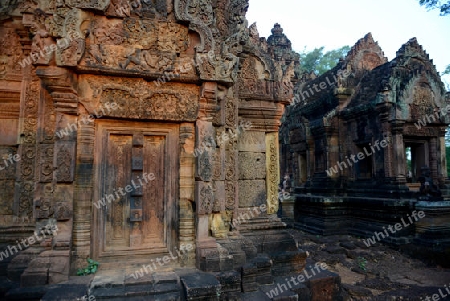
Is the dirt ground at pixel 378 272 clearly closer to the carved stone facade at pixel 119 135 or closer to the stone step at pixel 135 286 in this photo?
the carved stone facade at pixel 119 135

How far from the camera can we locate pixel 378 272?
22.0ft

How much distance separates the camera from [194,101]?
4.17 m

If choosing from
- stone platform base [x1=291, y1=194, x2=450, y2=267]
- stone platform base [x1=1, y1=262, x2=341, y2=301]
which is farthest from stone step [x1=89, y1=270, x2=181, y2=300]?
stone platform base [x1=291, y1=194, x2=450, y2=267]

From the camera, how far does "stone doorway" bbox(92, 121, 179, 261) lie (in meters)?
3.92

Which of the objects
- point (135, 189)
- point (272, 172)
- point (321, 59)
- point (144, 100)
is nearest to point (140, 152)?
point (135, 189)

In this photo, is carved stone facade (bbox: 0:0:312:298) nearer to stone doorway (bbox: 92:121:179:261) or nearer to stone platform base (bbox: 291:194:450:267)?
stone doorway (bbox: 92:121:179:261)

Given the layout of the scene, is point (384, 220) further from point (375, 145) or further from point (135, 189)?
point (135, 189)

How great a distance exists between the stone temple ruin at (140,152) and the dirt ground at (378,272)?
1.78 m

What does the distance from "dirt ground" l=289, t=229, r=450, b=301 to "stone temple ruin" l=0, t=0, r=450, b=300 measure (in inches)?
69.9

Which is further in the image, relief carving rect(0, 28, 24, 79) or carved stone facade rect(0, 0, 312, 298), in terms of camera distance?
relief carving rect(0, 28, 24, 79)

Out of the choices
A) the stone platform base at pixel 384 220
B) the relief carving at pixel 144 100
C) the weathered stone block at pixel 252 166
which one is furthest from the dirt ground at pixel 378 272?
the relief carving at pixel 144 100

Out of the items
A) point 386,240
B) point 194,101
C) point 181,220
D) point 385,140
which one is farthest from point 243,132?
point 385,140

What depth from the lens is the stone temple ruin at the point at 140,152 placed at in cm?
355

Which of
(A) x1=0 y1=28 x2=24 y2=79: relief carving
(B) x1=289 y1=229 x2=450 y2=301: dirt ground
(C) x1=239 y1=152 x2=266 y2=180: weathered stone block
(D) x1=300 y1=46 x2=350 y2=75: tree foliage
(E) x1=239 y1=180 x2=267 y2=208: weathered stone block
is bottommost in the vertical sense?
(B) x1=289 y1=229 x2=450 y2=301: dirt ground
